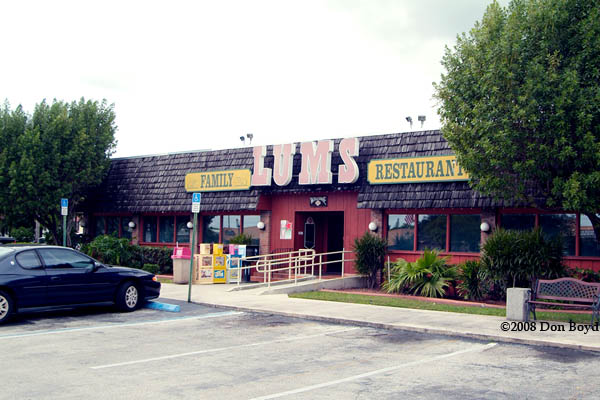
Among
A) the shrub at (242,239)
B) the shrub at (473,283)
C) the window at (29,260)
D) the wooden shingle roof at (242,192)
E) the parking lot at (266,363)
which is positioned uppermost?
the wooden shingle roof at (242,192)

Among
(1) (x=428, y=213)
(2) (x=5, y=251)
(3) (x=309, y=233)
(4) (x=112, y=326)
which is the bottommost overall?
(4) (x=112, y=326)

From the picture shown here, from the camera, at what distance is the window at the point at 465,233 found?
1836 centimetres

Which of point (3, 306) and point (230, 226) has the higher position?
point (230, 226)

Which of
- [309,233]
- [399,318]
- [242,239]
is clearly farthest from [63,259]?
[309,233]

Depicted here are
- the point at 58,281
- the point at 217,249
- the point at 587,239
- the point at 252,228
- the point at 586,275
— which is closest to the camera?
the point at 58,281

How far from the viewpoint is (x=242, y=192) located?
75.3 ft

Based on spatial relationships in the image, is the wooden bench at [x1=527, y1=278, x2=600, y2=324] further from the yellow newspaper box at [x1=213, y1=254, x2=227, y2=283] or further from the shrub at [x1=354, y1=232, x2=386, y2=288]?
the yellow newspaper box at [x1=213, y1=254, x2=227, y2=283]

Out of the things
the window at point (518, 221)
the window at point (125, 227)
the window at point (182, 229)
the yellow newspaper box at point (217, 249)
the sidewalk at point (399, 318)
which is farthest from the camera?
the window at point (125, 227)

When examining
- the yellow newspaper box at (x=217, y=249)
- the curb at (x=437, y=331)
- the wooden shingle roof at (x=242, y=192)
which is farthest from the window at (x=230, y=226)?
the curb at (x=437, y=331)

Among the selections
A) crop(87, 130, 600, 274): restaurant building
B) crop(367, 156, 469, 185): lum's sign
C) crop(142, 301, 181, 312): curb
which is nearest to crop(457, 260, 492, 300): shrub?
crop(87, 130, 600, 274): restaurant building

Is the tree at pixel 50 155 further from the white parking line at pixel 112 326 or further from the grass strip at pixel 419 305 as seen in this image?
the white parking line at pixel 112 326

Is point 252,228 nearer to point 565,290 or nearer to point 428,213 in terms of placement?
point 428,213

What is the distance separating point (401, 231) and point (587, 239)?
5747 mm

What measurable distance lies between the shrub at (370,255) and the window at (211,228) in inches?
290
